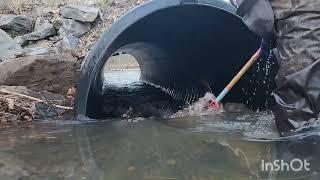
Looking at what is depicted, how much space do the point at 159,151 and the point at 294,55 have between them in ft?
3.51

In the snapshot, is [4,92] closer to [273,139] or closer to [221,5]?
[221,5]

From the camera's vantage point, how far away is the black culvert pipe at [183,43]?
376cm

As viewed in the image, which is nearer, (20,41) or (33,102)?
(33,102)

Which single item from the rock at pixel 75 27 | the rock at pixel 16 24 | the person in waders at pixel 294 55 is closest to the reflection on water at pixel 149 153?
the person in waders at pixel 294 55

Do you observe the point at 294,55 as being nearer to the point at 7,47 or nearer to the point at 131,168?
the point at 131,168

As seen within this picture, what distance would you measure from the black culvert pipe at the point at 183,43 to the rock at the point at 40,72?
380 millimetres

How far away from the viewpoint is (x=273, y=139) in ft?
9.45

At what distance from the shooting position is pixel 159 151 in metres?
2.78

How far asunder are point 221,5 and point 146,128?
4.26ft

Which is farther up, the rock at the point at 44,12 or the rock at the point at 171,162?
the rock at the point at 44,12

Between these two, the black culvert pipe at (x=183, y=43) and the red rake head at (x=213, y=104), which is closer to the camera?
the black culvert pipe at (x=183, y=43)

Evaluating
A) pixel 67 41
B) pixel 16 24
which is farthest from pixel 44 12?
pixel 67 41

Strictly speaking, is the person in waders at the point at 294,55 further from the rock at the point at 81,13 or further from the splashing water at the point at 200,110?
the rock at the point at 81,13

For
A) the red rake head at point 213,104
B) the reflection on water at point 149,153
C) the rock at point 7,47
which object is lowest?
the reflection on water at point 149,153
